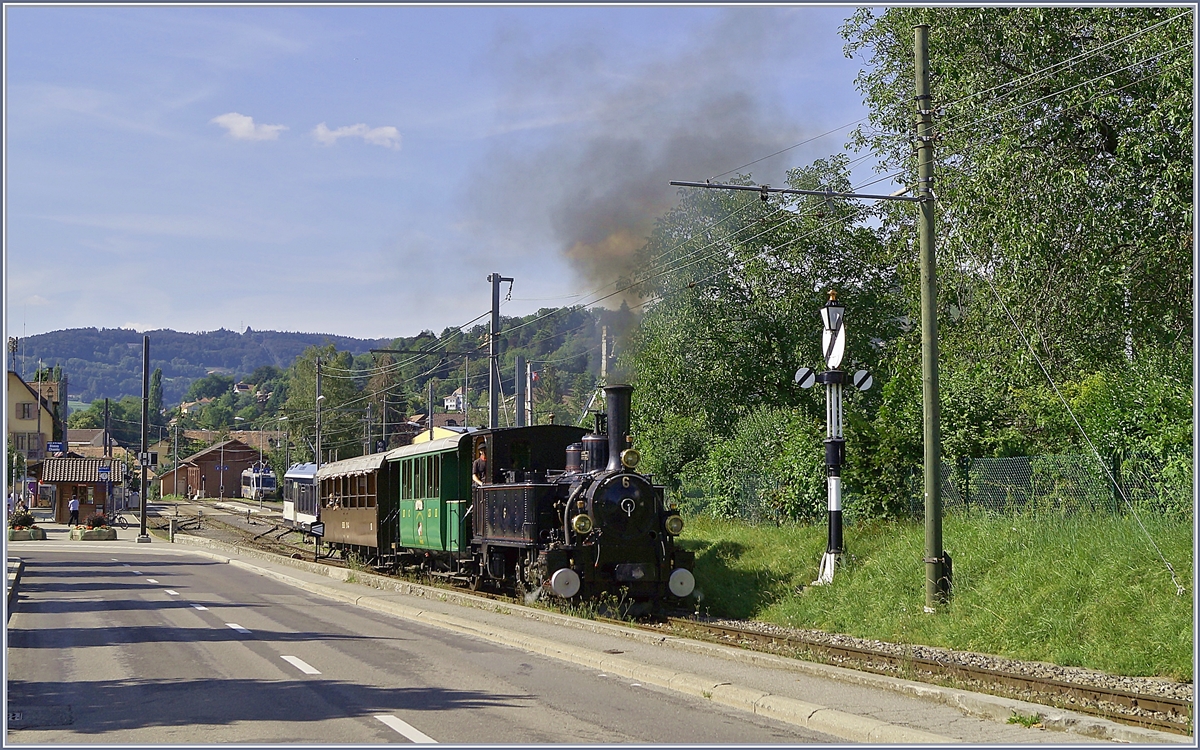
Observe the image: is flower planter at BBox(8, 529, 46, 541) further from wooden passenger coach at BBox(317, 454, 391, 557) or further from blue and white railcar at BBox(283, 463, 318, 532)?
wooden passenger coach at BBox(317, 454, 391, 557)

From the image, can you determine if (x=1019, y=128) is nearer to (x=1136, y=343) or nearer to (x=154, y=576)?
(x=1136, y=343)

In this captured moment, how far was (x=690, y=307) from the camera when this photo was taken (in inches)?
1254

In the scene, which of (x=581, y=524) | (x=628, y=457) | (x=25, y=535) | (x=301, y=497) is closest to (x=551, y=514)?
(x=581, y=524)

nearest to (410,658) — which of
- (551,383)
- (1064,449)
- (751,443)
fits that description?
(1064,449)

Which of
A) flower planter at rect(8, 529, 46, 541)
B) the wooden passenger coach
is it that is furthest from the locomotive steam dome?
flower planter at rect(8, 529, 46, 541)

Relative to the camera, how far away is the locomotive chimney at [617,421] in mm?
17516

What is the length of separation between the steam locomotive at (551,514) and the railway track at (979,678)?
176 centimetres

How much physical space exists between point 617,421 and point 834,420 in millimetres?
3279

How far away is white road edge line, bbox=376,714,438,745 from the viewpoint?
27.1ft

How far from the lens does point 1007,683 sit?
34.8 ft

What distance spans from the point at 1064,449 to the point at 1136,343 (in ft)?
14.3

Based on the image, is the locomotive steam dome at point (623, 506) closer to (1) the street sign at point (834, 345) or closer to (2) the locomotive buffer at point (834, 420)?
(2) the locomotive buffer at point (834, 420)

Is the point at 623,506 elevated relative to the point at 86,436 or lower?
elevated

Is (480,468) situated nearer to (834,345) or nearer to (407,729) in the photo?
(834,345)
